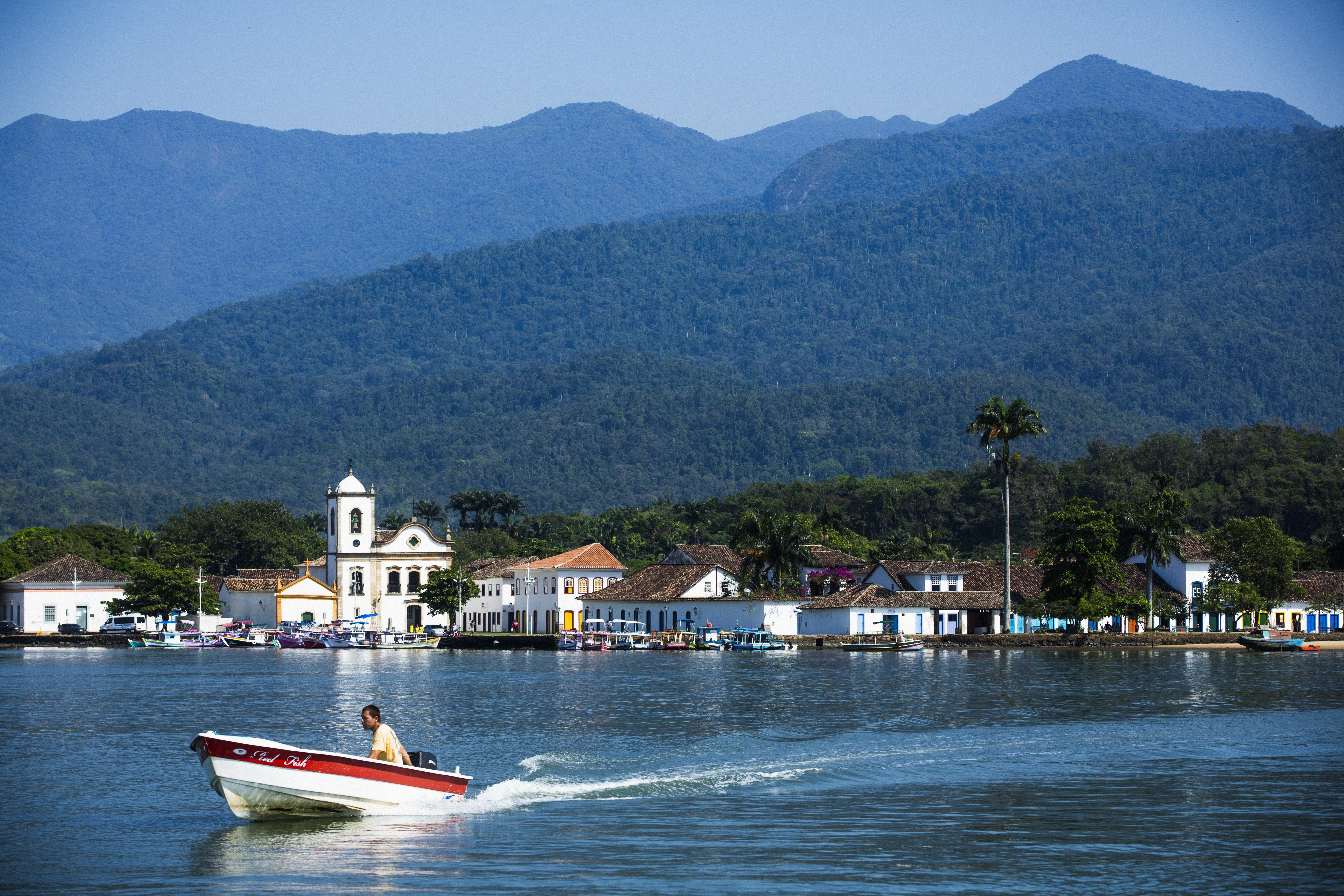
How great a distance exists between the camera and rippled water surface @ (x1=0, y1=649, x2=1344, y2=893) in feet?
79.3

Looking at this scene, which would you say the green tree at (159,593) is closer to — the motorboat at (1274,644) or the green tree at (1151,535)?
the green tree at (1151,535)

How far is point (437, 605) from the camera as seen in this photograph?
4978 inches

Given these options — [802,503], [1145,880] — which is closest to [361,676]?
[1145,880]

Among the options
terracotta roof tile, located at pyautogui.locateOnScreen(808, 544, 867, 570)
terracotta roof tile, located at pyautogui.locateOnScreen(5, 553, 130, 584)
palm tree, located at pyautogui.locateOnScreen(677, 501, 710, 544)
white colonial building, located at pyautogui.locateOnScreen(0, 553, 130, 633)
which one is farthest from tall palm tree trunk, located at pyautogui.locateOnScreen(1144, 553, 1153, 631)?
terracotta roof tile, located at pyautogui.locateOnScreen(5, 553, 130, 584)

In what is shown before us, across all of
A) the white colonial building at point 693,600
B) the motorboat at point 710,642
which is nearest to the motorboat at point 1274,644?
Answer: the white colonial building at point 693,600

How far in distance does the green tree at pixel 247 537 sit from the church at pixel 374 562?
21082 millimetres

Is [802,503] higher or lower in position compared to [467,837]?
higher

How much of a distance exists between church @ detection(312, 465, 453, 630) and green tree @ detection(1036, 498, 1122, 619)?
178 ft

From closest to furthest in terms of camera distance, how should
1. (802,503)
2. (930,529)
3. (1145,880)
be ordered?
(1145,880), (930,529), (802,503)

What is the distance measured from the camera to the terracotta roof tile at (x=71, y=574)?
124375 mm

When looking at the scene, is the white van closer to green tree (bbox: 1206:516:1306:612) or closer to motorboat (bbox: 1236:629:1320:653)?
green tree (bbox: 1206:516:1306:612)

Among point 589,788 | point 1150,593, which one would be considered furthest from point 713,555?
point 589,788

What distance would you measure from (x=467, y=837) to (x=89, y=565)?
108276 mm

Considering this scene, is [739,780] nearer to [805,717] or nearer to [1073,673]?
[805,717]
